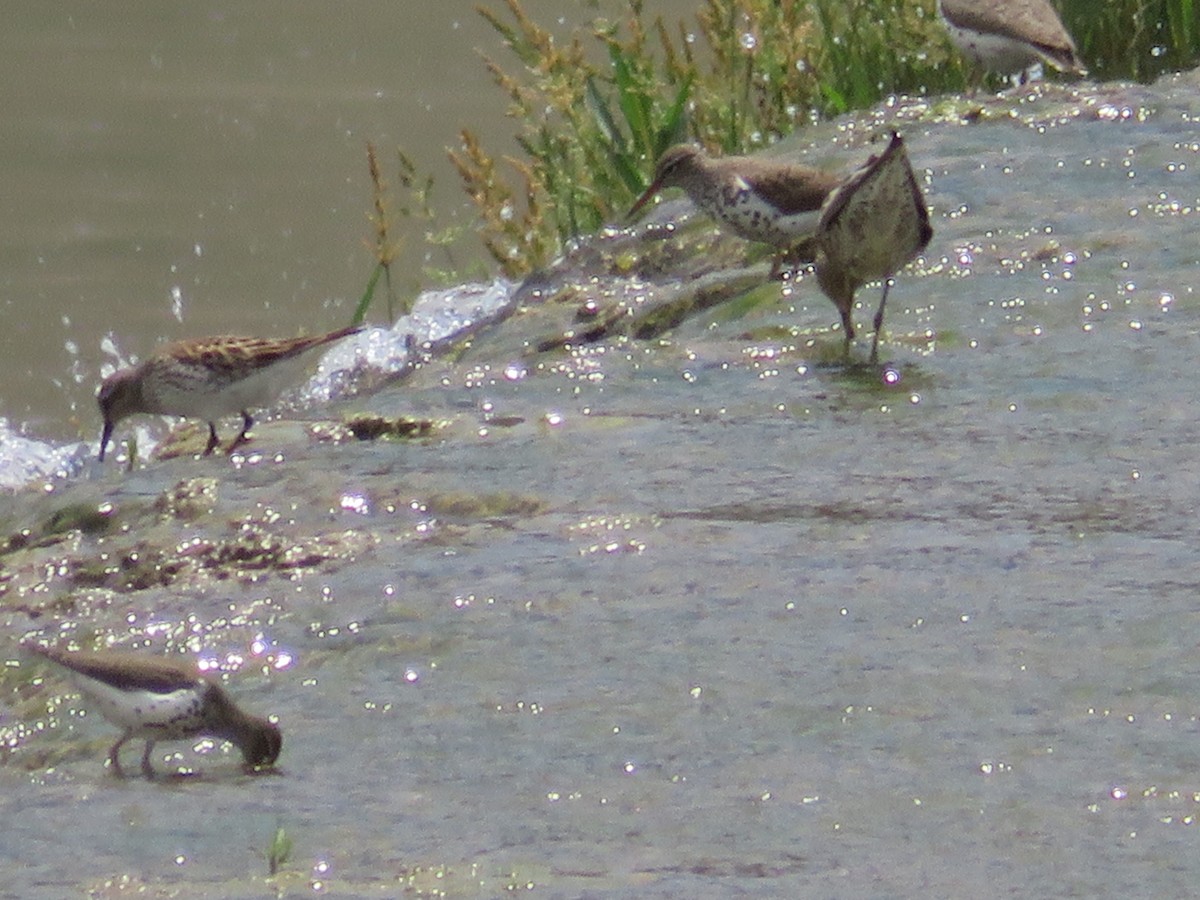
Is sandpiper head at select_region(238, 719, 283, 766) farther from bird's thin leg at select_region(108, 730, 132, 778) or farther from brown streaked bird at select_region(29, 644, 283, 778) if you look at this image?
bird's thin leg at select_region(108, 730, 132, 778)

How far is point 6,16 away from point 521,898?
14.9m

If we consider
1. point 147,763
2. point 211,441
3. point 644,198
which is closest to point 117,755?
point 147,763

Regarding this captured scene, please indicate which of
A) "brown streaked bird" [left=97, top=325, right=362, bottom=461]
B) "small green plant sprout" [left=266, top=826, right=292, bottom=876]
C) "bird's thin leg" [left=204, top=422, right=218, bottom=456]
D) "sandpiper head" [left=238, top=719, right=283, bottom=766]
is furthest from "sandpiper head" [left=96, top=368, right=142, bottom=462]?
"small green plant sprout" [left=266, top=826, right=292, bottom=876]

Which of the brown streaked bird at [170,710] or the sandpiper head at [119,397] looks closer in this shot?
the brown streaked bird at [170,710]

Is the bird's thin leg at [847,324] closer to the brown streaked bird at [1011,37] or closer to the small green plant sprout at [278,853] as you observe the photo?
the brown streaked bird at [1011,37]

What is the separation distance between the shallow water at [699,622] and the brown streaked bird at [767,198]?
76cm

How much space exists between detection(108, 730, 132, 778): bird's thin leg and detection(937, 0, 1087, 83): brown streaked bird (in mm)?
6031

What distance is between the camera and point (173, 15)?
17281mm

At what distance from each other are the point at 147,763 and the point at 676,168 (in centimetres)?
467

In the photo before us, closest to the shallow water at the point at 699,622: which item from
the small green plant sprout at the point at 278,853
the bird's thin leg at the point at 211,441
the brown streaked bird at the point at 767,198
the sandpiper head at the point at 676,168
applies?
the small green plant sprout at the point at 278,853

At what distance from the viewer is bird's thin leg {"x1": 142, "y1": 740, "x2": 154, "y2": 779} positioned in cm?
440

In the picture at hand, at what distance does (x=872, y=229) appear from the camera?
22.5 ft

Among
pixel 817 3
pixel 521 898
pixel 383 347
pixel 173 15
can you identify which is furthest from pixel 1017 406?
pixel 173 15

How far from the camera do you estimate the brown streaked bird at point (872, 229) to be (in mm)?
6777
